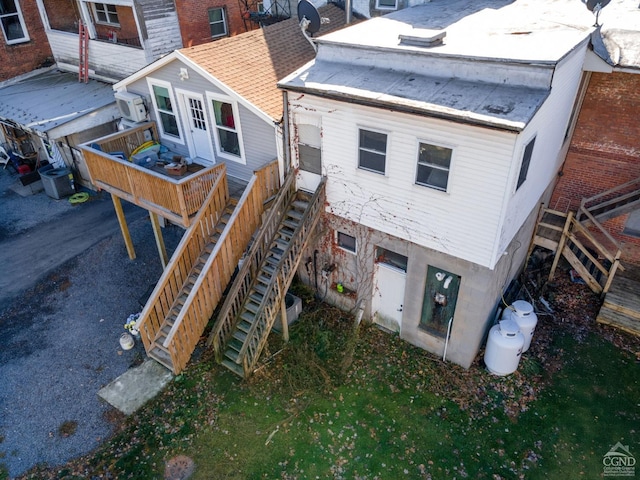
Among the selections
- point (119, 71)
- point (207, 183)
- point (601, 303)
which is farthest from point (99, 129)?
point (601, 303)

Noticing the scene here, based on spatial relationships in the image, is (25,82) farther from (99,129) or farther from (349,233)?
(349,233)

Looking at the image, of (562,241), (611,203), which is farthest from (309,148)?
(611,203)

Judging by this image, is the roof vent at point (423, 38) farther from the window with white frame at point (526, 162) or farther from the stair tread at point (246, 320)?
the stair tread at point (246, 320)

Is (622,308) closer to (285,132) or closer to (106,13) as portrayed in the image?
(285,132)

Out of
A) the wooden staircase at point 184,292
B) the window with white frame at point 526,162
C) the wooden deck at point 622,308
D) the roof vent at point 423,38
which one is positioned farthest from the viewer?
the wooden deck at point 622,308

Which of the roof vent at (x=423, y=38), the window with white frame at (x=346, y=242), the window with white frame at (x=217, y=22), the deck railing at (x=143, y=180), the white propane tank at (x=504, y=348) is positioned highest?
→ the roof vent at (x=423, y=38)

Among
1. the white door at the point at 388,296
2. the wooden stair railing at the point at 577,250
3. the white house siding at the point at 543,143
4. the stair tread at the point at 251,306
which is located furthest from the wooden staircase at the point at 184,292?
the wooden stair railing at the point at 577,250

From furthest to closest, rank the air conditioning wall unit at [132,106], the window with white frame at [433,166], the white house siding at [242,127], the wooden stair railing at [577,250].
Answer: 1. the air conditioning wall unit at [132,106]
2. the wooden stair railing at [577,250]
3. the white house siding at [242,127]
4. the window with white frame at [433,166]
